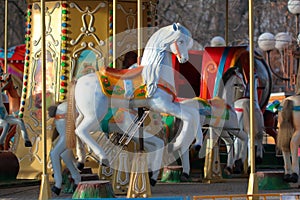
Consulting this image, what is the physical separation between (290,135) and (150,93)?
2.87 meters

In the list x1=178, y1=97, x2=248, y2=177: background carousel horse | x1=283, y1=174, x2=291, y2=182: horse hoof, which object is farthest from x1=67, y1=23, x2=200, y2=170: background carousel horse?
x1=178, y1=97, x2=248, y2=177: background carousel horse

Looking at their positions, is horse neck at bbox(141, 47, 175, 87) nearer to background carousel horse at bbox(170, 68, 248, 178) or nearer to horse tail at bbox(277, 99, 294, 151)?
background carousel horse at bbox(170, 68, 248, 178)

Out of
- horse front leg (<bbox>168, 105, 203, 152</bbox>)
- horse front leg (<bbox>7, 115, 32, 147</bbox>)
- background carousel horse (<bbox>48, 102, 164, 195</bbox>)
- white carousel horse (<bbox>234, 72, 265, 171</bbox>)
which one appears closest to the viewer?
horse front leg (<bbox>168, 105, 203, 152</bbox>)

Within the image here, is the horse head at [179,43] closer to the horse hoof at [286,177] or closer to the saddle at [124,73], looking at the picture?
the saddle at [124,73]

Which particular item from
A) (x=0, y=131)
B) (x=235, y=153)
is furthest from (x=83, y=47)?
(x=235, y=153)

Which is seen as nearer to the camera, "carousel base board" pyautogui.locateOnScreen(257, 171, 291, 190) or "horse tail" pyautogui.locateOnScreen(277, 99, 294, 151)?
"carousel base board" pyautogui.locateOnScreen(257, 171, 291, 190)

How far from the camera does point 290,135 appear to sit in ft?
46.9

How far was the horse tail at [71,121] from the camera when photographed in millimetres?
13336

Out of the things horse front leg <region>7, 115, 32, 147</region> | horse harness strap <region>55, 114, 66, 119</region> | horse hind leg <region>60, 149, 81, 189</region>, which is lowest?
horse hind leg <region>60, 149, 81, 189</region>

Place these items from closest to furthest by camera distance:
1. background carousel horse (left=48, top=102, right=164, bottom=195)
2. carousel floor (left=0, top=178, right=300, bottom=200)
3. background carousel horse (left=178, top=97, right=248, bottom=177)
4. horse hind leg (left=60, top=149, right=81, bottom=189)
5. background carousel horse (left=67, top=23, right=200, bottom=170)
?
background carousel horse (left=67, top=23, right=200, bottom=170) < background carousel horse (left=48, top=102, right=164, bottom=195) < carousel floor (left=0, top=178, right=300, bottom=200) < horse hind leg (left=60, top=149, right=81, bottom=189) < background carousel horse (left=178, top=97, right=248, bottom=177)

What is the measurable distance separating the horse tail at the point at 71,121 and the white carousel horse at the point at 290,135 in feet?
10.9

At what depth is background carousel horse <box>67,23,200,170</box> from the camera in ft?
41.2

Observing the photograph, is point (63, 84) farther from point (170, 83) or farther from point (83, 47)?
point (170, 83)

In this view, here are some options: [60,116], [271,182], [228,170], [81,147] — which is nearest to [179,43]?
[81,147]
